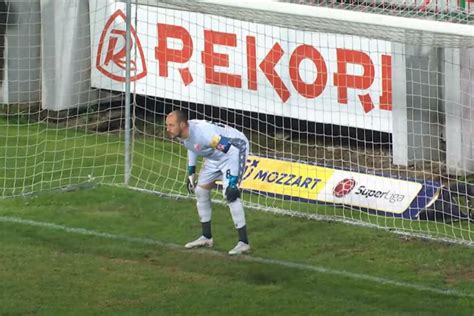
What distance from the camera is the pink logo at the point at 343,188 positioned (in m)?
14.2

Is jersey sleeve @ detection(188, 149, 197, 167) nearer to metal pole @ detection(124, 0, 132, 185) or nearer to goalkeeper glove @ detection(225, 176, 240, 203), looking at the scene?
goalkeeper glove @ detection(225, 176, 240, 203)

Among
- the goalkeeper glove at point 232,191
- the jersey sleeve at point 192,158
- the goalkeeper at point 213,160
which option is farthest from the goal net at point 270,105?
the goalkeeper glove at point 232,191

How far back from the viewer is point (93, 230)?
515 inches

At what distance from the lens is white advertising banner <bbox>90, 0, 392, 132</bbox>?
15750 millimetres

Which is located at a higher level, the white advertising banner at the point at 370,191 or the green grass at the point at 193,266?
the white advertising banner at the point at 370,191

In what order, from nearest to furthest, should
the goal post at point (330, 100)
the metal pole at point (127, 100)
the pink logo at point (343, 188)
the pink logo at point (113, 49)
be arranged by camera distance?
the goal post at point (330, 100) < the pink logo at point (343, 188) < the metal pole at point (127, 100) < the pink logo at point (113, 49)

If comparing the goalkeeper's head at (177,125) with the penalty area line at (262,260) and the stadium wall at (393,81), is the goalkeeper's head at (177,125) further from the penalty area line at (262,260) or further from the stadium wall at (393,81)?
the stadium wall at (393,81)

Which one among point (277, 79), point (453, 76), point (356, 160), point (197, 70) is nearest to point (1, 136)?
point (197, 70)

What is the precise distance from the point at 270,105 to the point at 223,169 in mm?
4309

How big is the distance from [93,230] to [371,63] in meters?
4.49

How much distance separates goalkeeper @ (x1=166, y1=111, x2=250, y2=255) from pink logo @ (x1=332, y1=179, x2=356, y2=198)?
211 centimetres

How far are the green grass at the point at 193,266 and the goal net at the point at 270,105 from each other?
70cm

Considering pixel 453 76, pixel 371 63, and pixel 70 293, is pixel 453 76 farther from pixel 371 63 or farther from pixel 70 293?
pixel 70 293

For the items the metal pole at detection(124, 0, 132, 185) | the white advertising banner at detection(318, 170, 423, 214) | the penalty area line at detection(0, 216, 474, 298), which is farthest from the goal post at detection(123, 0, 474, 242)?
the penalty area line at detection(0, 216, 474, 298)
